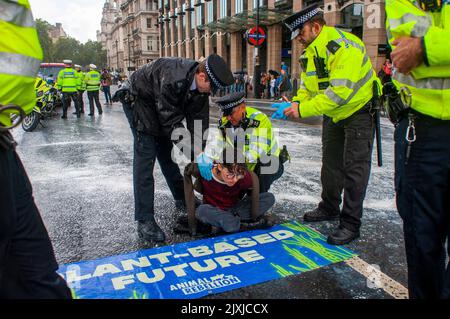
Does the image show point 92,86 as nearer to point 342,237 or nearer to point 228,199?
point 228,199

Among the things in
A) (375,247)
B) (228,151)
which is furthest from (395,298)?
(228,151)

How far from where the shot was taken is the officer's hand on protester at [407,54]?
5.28 feet

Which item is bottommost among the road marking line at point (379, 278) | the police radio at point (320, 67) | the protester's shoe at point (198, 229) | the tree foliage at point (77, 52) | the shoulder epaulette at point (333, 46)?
the road marking line at point (379, 278)

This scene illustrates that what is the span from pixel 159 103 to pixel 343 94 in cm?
144

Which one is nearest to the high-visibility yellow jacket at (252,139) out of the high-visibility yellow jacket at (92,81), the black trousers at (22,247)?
the black trousers at (22,247)

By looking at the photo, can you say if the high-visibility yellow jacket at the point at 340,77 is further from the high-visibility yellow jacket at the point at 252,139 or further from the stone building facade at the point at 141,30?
the stone building facade at the point at 141,30

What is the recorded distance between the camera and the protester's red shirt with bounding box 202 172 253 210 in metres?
3.51

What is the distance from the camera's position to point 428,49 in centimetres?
158

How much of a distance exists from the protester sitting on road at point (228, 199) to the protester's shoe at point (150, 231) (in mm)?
216

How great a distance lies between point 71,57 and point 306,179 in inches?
5138

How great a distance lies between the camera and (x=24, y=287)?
1533mm

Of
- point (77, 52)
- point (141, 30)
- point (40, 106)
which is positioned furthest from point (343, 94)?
point (77, 52)

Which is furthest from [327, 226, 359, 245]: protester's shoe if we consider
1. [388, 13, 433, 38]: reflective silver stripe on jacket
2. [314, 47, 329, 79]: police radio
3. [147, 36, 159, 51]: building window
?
[147, 36, 159, 51]: building window
